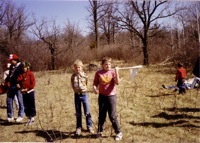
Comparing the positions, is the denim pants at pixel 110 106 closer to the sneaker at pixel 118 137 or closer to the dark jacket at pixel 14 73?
the sneaker at pixel 118 137

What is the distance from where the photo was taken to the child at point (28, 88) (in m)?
5.86

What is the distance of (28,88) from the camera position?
5.88 metres

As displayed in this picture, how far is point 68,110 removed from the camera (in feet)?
23.1

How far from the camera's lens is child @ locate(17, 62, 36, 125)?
19.2 feet

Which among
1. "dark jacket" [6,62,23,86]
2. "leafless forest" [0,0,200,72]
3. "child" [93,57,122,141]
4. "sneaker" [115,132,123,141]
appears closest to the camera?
"child" [93,57,122,141]

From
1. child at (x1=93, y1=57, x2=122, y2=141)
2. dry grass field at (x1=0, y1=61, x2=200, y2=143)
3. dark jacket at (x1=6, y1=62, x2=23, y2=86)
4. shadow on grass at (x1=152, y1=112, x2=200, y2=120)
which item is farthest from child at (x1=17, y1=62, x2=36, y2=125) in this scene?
shadow on grass at (x1=152, y1=112, x2=200, y2=120)

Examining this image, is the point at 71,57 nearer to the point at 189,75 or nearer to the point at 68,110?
the point at 189,75

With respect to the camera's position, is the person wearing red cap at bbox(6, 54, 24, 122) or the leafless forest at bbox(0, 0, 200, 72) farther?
the leafless forest at bbox(0, 0, 200, 72)

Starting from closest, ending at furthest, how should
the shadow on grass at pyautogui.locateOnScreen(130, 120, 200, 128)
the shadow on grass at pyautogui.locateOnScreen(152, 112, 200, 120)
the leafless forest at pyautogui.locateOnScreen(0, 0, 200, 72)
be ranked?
the shadow on grass at pyautogui.locateOnScreen(130, 120, 200, 128) → the shadow on grass at pyautogui.locateOnScreen(152, 112, 200, 120) → the leafless forest at pyautogui.locateOnScreen(0, 0, 200, 72)

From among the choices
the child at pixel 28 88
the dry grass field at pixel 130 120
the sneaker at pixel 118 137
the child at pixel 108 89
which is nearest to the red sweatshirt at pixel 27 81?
the child at pixel 28 88

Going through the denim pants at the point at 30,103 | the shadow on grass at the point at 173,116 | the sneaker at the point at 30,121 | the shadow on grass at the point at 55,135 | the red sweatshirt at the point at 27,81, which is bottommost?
the shadow on grass at the point at 55,135

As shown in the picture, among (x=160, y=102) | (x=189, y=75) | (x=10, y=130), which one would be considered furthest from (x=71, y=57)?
(x=10, y=130)

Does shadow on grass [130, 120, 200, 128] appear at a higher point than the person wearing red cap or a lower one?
lower

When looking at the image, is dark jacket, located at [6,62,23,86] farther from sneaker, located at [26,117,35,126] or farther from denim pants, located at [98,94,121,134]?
denim pants, located at [98,94,121,134]
